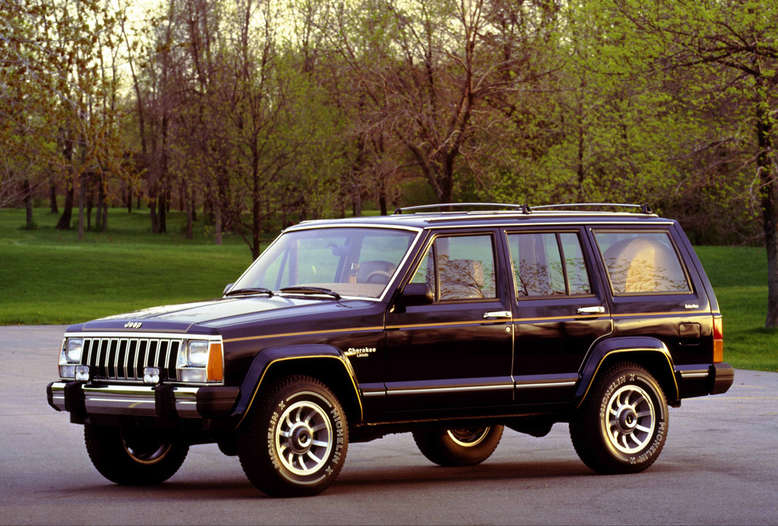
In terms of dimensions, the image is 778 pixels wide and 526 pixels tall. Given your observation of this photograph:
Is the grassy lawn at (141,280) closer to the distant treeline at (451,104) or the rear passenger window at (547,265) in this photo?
the distant treeline at (451,104)

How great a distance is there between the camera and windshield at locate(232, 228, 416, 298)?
9.77 meters

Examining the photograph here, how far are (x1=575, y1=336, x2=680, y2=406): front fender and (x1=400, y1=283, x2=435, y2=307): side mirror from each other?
1.52 metres

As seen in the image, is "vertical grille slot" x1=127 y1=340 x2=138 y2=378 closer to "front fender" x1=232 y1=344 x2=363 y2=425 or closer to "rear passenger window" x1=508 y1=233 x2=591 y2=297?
"front fender" x1=232 y1=344 x2=363 y2=425

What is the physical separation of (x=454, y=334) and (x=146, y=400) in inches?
89.7

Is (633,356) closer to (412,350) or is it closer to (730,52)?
(412,350)

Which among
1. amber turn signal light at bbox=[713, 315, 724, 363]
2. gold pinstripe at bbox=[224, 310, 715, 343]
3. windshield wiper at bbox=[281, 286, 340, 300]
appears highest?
windshield wiper at bbox=[281, 286, 340, 300]

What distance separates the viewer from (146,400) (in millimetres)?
8820

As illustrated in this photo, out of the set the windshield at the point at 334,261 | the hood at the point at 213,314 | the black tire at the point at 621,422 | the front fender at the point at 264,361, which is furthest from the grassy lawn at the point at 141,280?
the front fender at the point at 264,361

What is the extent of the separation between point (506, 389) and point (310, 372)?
1.59m

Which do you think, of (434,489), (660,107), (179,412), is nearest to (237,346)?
(179,412)

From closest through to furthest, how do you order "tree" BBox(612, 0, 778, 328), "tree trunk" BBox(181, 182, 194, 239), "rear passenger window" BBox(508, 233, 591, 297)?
"rear passenger window" BBox(508, 233, 591, 297) < "tree" BBox(612, 0, 778, 328) < "tree trunk" BBox(181, 182, 194, 239)

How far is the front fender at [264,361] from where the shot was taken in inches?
342

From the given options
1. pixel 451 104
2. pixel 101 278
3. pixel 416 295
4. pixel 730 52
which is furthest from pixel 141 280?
pixel 416 295

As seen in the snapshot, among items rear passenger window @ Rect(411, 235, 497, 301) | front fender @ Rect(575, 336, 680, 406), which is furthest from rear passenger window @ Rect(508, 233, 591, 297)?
front fender @ Rect(575, 336, 680, 406)
